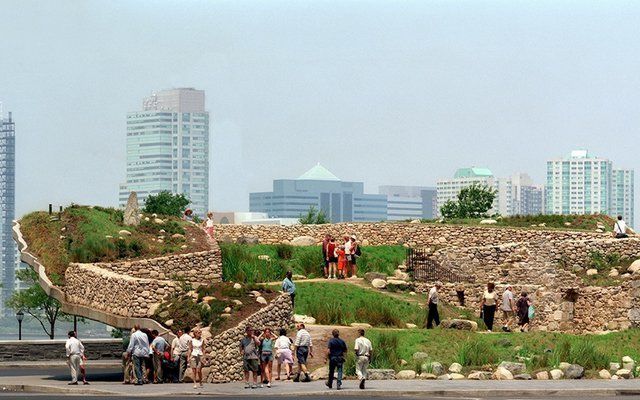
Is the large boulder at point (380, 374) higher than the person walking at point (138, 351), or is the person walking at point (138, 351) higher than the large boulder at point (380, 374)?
the person walking at point (138, 351)

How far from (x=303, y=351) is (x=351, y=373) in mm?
1769

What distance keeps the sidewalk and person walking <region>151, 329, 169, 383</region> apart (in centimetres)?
133

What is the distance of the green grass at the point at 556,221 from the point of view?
73.6m

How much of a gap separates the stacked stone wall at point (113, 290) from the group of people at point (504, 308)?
330 inches

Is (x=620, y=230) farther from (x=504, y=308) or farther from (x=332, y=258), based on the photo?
(x=504, y=308)

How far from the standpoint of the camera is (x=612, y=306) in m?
55.3

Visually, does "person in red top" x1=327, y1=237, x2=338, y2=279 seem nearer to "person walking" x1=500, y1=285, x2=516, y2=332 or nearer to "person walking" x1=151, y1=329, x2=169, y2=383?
"person walking" x1=500, y1=285, x2=516, y2=332

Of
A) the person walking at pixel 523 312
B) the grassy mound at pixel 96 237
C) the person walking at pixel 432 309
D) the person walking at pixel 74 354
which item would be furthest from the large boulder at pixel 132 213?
the person walking at pixel 74 354

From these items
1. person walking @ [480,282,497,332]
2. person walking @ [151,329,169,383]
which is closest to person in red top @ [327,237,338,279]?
person walking @ [480,282,497,332]

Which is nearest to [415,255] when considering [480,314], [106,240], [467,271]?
[467,271]

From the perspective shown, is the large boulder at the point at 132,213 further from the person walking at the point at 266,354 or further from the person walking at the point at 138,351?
the person walking at the point at 266,354

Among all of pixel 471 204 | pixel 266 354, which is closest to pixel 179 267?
pixel 266 354

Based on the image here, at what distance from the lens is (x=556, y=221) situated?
75125 mm

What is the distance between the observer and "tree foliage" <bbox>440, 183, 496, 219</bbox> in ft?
304
